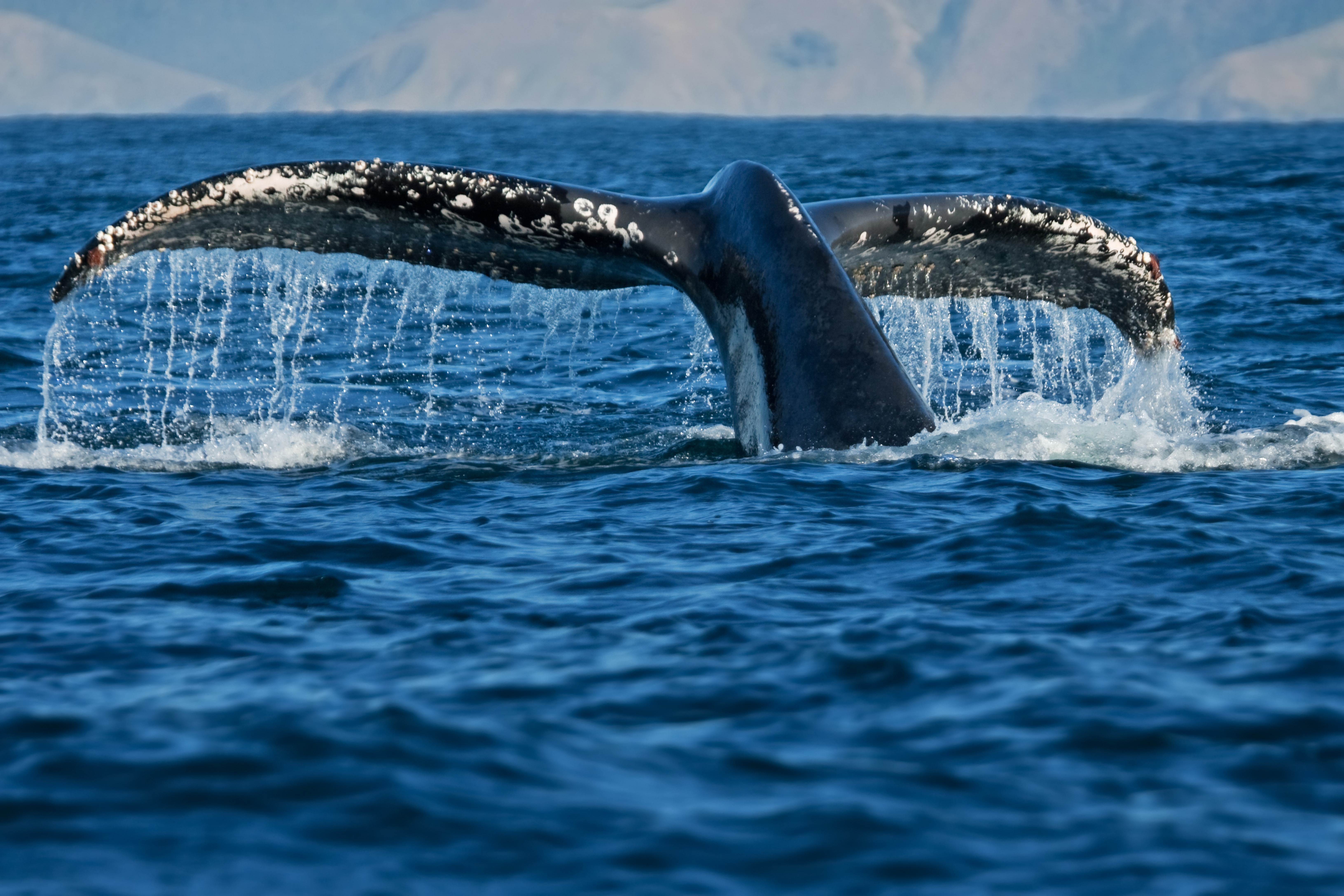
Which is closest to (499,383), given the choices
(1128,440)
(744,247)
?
(744,247)

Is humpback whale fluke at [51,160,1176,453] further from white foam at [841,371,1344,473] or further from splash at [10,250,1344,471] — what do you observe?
white foam at [841,371,1344,473]

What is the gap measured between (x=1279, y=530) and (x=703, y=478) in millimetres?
3377

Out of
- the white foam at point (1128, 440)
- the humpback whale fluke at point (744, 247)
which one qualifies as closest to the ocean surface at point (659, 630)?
the white foam at point (1128, 440)

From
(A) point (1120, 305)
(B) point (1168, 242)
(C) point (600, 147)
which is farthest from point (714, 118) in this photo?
(A) point (1120, 305)

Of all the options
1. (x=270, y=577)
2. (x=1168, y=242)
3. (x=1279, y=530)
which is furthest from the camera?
(x=1168, y=242)

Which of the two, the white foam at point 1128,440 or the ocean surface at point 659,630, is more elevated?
the white foam at point 1128,440

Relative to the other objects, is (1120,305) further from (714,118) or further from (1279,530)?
(714,118)

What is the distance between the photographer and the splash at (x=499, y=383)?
11.6 meters

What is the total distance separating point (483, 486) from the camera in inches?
436

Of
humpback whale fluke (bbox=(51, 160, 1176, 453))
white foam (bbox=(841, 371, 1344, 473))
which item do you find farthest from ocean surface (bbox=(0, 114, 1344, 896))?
humpback whale fluke (bbox=(51, 160, 1176, 453))

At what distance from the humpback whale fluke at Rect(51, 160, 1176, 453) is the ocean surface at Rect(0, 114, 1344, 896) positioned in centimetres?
34

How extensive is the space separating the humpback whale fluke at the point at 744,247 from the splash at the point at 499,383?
0.70 feet

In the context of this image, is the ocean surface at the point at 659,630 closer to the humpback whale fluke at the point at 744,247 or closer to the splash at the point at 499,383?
the splash at the point at 499,383

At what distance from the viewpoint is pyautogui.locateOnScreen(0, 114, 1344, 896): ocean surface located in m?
5.57
